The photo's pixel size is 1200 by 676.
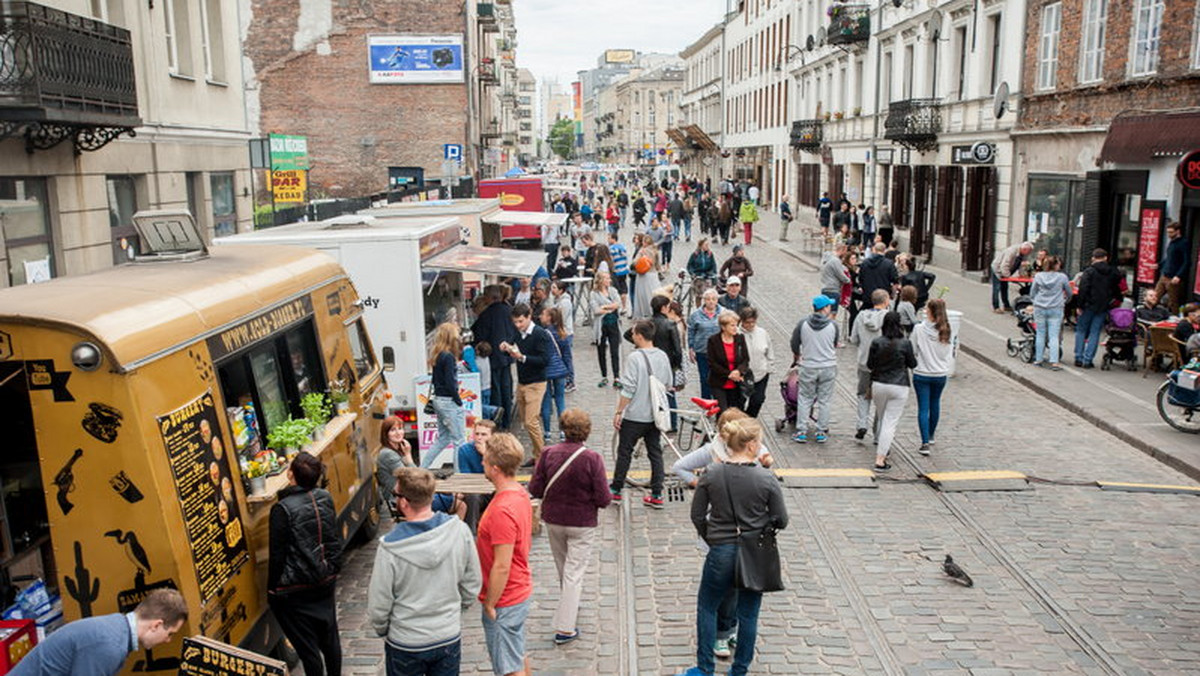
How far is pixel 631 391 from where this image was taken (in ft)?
30.9

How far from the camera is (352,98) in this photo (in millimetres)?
38719

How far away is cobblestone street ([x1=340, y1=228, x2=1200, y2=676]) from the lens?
6.91 m

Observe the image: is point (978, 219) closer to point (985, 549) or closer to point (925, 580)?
point (985, 549)

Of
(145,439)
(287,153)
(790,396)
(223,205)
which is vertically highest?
(287,153)

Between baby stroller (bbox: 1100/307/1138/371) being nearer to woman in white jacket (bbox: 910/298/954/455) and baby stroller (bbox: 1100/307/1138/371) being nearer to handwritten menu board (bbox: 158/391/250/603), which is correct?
woman in white jacket (bbox: 910/298/954/455)

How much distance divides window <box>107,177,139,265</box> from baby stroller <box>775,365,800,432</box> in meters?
9.57

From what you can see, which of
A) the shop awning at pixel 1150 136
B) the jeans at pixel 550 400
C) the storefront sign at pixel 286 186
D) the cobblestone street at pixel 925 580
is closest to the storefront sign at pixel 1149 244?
the shop awning at pixel 1150 136

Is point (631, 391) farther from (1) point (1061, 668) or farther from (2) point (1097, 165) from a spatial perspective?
(2) point (1097, 165)

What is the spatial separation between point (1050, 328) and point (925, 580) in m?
9.30

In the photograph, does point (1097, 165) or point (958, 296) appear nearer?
point (1097, 165)

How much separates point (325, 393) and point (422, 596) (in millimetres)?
3316

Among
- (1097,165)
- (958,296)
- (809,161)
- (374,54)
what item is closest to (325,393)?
(1097,165)

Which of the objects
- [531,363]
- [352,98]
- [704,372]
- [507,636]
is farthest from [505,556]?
[352,98]

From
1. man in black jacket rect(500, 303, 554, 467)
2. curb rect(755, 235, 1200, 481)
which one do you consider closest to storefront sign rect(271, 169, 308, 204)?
man in black jacket rect(500, 303, 554, 467)
